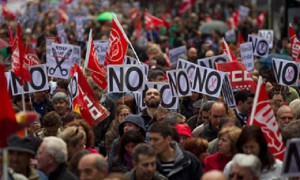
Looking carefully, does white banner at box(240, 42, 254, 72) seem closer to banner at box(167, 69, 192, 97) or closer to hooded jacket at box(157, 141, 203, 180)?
banner at box(167, 69, 192, 97)

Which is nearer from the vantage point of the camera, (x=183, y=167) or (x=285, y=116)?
(x=183, y=167)

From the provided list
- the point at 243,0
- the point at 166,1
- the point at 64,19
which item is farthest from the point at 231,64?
the point at 166,1

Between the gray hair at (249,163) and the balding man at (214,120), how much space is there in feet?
12.3

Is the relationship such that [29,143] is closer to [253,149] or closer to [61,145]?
[61,145]

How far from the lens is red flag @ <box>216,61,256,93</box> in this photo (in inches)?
747

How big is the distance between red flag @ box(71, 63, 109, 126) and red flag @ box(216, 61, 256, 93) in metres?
2.91

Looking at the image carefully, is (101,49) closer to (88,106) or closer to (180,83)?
(180,83)

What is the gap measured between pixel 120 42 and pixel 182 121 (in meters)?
4.94

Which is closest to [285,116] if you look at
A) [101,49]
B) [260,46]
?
[101,49]

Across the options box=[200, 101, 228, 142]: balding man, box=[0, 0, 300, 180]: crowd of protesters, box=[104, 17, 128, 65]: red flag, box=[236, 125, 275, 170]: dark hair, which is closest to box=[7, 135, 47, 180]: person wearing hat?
box=[0, 0, 300, 180]: crowd of protesters

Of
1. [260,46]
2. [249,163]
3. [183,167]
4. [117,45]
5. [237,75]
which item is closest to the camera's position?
[249,163]

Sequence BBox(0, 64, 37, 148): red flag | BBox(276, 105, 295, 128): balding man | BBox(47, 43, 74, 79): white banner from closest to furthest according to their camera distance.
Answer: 1. BBox(0, 64, 37, 148): red flag
2. BBox(276, 105, 295, 128): balding man
3. BBox(47, 43, 74, 79): white banner

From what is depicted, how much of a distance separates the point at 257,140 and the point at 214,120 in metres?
3.05

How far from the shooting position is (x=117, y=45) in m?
20.0
